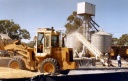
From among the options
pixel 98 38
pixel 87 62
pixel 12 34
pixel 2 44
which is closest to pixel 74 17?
pixel 12 34

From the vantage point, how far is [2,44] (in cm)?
2116

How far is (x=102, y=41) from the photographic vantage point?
47906 millimetres

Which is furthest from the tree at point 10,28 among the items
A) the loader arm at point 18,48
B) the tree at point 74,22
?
the loader arm at point 18,48

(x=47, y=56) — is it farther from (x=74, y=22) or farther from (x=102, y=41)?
(x=74, y=22)

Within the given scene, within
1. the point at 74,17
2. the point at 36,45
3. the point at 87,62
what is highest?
the point at 74,17

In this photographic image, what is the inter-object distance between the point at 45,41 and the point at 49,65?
1.52m

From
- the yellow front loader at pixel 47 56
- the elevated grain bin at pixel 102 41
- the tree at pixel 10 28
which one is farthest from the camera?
the tree at pixel 10 28

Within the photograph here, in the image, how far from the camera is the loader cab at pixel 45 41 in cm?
1784

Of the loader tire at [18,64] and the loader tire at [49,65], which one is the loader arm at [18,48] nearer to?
the loader tire at [18,64]

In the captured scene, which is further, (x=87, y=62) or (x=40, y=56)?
(x=87, y=62)

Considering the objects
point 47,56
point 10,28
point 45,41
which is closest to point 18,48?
point 47,56

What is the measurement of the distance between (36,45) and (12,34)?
5003 cm

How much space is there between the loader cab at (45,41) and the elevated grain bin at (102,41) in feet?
99.2

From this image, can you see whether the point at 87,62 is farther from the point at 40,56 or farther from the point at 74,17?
the point at 74,17
